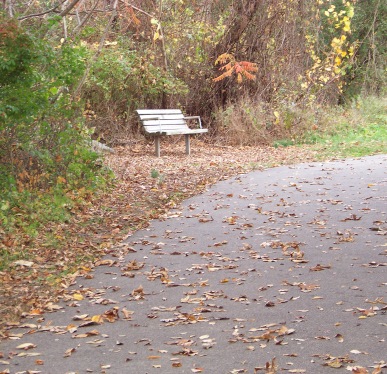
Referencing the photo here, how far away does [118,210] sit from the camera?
977cm

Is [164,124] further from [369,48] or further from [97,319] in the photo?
[369,48]

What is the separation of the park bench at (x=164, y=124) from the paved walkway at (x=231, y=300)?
590cm

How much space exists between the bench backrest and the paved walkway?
6292 millimetres

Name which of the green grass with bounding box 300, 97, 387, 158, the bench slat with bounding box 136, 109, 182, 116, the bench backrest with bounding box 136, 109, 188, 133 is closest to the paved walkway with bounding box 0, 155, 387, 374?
the green grass with bounding box 300, 97, 387, 158

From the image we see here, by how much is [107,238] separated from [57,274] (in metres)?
1.44

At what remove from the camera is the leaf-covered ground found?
6.60 m

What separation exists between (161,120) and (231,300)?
10.8m

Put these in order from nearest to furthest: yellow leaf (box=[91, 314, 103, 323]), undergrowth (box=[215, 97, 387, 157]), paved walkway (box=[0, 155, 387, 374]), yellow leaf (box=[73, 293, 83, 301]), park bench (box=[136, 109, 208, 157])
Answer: paved walkway (box=[0, 155, 387, 374]) < yellow leaf (box=[91, 314, 103, 323]) < yellow leaf (box=[73, 293, 83, 301]) < park bench (box=[136, 109, 208, 157]) < undergrowth (box=[215, 97, 387, 157])

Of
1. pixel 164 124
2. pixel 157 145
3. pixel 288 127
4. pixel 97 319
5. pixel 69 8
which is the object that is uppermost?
pixel 69 8

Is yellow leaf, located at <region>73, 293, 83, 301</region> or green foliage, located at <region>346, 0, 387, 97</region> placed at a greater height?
green foliage, located at <region>346, 0, 387, 97</region>

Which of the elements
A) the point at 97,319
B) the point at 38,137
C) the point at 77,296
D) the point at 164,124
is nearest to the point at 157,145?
the point at 164,124

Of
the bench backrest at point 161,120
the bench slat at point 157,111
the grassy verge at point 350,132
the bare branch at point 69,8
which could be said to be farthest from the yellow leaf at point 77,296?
the bench slat at point 157,111

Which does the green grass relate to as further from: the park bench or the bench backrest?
the bench backrest

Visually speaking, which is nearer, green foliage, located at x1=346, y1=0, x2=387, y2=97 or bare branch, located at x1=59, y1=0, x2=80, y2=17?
bare branch, located at x1=59, y1=0, x2=80, y2=17
